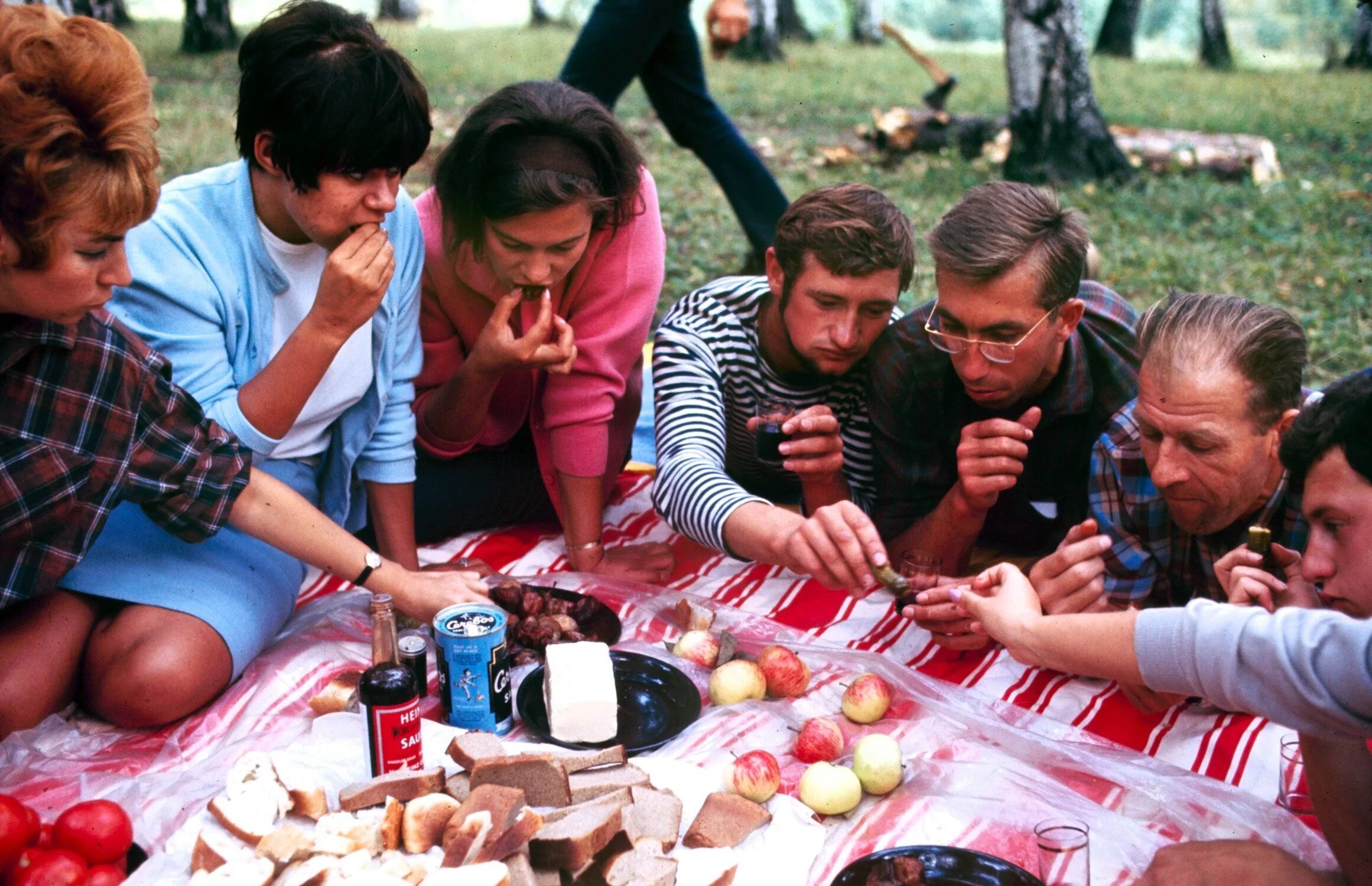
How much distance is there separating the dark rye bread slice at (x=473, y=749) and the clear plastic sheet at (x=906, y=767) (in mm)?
309

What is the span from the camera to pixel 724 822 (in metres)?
2.23

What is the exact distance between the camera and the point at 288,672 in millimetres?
2873

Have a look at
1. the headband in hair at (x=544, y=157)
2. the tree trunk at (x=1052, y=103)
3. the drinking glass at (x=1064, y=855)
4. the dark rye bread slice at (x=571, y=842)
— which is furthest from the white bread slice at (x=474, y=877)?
the tree trunk at (x=1052, y=103)

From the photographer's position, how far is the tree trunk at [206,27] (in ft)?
37.3

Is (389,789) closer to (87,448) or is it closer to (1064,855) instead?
(87,448)

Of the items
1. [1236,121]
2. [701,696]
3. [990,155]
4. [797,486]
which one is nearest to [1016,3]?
[990,155]

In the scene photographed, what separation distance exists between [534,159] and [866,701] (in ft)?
5.17

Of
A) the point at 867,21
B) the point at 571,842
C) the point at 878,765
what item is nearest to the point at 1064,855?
the point at 878,765

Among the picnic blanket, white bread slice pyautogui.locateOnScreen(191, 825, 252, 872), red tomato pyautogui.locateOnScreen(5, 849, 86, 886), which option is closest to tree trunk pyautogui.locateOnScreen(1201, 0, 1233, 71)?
the picnic blanket

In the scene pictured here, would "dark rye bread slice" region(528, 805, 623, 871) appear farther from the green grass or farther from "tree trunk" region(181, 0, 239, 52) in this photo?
"tree trunk" region(181, 0, 239, 52)

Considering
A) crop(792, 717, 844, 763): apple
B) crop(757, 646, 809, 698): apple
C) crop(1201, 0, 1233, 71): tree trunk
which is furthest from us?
crop(1201, 0, 1233, 71): tree trunk

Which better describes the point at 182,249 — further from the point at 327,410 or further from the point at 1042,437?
the point at 1042,437

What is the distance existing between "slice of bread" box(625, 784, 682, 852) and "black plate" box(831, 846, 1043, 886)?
326mm

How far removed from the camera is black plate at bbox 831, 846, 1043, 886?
203 cm
